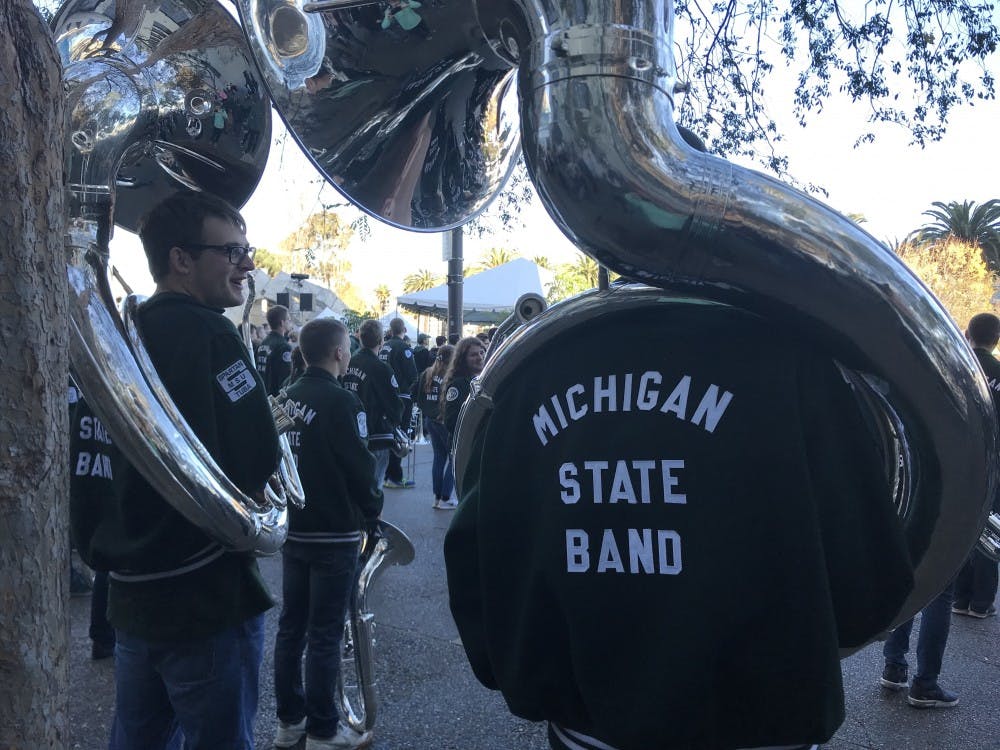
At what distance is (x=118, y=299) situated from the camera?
6.05 ft

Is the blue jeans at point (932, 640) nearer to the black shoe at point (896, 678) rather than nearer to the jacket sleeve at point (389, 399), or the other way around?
the black shoe at point (896, 678)

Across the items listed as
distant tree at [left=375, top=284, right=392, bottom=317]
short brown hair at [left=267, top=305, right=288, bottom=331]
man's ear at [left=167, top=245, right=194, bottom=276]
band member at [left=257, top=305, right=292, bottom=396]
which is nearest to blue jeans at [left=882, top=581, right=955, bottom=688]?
man's ear at [left=167, top=245, right=194, bottom=276]

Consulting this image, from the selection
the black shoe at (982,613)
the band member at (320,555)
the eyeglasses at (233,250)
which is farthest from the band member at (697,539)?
the black shoe at (982,613)

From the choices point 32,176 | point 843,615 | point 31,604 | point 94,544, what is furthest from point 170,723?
point 843,615

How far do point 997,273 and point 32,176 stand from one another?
38.5 metres

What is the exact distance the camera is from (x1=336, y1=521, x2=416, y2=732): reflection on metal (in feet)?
10.2

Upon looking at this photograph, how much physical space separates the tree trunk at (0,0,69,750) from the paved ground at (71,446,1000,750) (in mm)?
2494

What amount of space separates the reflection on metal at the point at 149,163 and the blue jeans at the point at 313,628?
98cm

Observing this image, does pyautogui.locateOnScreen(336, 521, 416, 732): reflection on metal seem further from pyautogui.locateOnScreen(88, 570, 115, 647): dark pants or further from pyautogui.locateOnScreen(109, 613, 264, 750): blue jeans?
pyautogui.locateOnScreen(88, 570, 115, 647): dark pants

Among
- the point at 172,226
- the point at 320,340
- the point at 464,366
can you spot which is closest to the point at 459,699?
the point at 320,340

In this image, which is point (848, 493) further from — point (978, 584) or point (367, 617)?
point (978, 584)

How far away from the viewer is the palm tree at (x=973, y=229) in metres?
34.7

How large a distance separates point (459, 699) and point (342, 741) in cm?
73

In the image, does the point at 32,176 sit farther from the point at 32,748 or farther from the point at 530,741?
the point at 530,741
